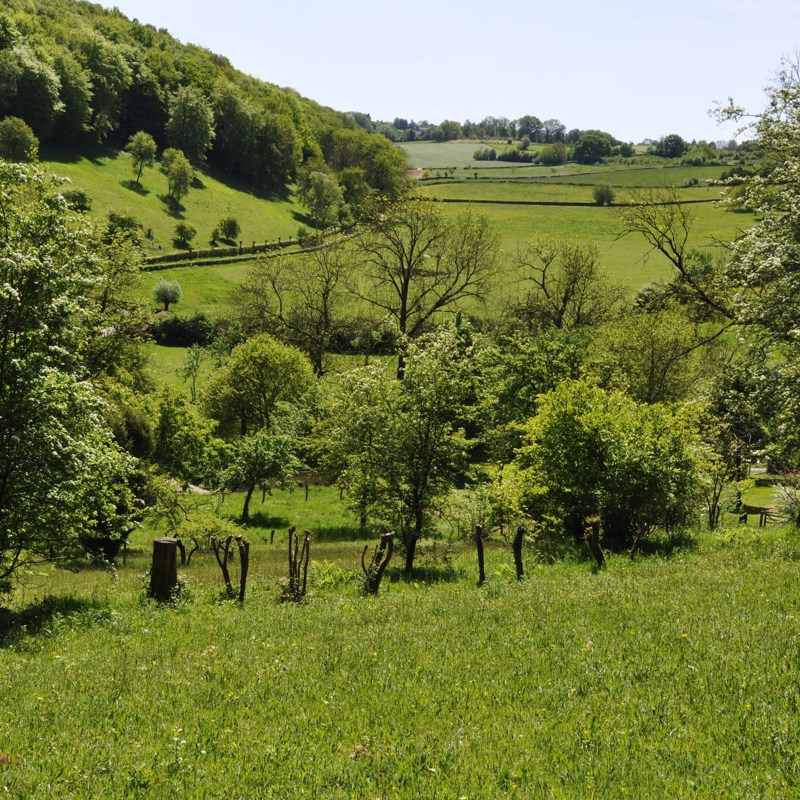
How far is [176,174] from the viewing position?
4414 inches

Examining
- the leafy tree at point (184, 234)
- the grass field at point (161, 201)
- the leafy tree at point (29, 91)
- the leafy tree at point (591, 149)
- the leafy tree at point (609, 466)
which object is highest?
the leafy tree at point (591, 149)

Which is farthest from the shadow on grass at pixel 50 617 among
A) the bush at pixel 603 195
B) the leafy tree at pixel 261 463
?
the bush at pixel 603 195

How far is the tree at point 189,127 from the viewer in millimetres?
137875

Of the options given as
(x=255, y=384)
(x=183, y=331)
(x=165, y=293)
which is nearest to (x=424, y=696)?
(x=255, y=384)

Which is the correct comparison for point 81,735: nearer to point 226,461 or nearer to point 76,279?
point 76,279

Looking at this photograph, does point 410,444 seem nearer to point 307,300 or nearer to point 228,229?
point 307,300

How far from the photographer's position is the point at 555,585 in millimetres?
15398

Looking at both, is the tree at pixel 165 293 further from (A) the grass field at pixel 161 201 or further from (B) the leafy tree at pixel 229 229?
(B) the leafy tree at pixel 229 229

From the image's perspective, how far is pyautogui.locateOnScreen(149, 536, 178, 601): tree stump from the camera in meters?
15.7

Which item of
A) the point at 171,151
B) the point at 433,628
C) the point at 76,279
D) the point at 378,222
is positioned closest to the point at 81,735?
the point at 433,628

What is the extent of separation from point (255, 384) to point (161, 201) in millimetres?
74336

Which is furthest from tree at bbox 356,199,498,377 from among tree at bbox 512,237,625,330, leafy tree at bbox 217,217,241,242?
leafy tree at bbox 217,217,241,242

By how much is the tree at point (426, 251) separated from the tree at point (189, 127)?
9992 cm

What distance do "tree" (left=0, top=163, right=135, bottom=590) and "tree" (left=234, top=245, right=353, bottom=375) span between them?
4578cm
